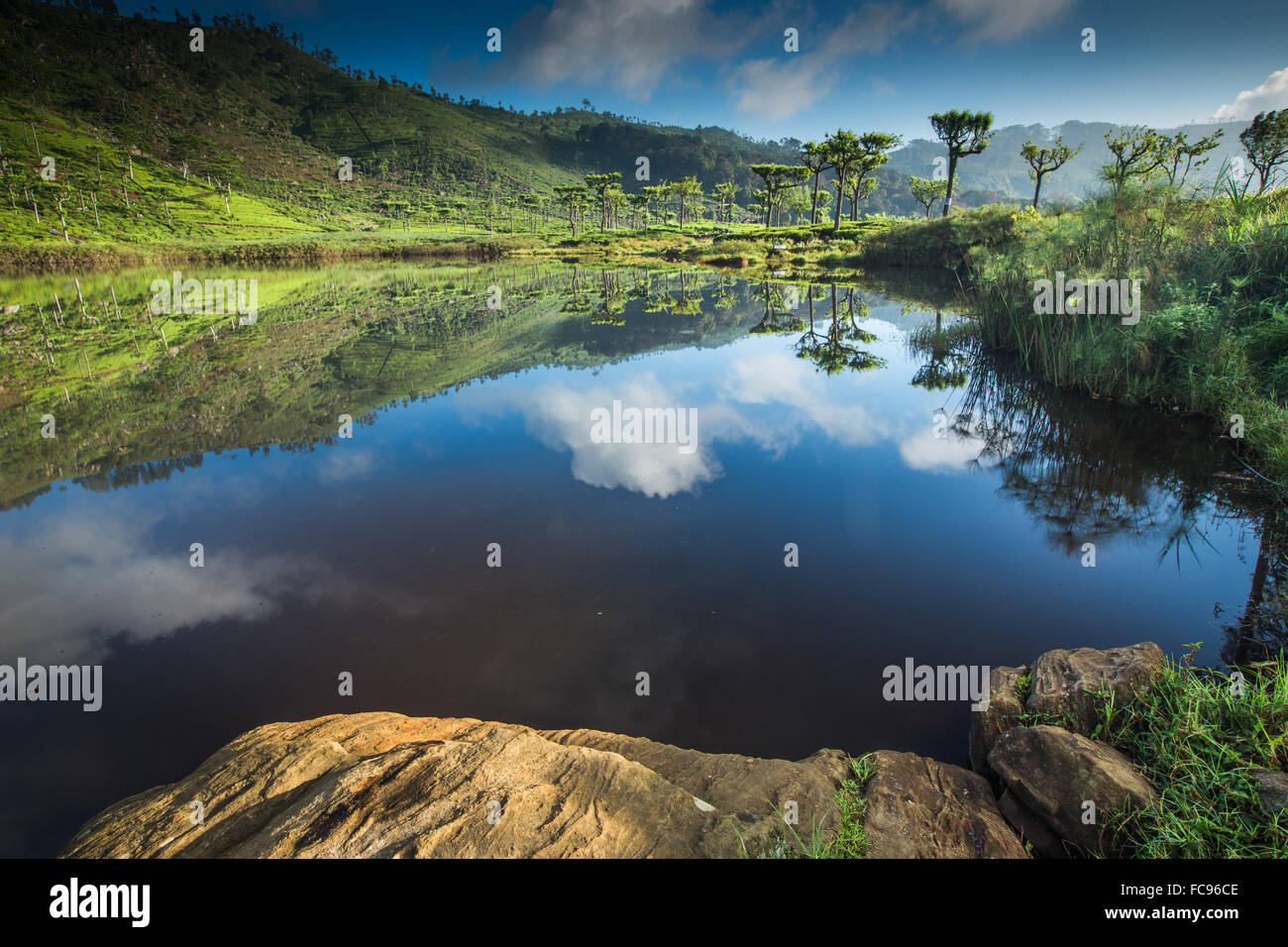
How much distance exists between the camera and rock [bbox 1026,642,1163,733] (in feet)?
12.7

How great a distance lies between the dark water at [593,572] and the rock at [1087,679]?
69 cm

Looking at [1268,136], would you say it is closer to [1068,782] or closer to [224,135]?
[1068,782]

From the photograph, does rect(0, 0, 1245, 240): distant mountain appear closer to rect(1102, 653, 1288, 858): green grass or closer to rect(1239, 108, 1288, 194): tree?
rect(1239, 108, 1288, 194): tree

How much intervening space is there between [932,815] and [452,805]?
2752 mm

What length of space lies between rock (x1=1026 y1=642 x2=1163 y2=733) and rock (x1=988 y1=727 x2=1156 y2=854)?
1.71 feet

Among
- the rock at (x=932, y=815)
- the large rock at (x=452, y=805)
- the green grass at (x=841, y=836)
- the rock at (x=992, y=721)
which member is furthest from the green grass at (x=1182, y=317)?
the large rock at (x=452, y=805)

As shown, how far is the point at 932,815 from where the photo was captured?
10.9 feet

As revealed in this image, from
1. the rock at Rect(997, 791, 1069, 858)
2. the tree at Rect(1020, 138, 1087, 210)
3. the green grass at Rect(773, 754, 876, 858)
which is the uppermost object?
the tree at Rect(1020, 138, 1087, 210)

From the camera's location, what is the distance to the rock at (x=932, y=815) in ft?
10.2

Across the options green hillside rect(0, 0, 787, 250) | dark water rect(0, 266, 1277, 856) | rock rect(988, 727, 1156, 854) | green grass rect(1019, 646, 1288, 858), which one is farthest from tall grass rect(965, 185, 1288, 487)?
green hillside rect(0, 0, 787, 250)

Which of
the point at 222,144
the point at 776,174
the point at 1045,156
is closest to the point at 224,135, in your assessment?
the point at 222,144
